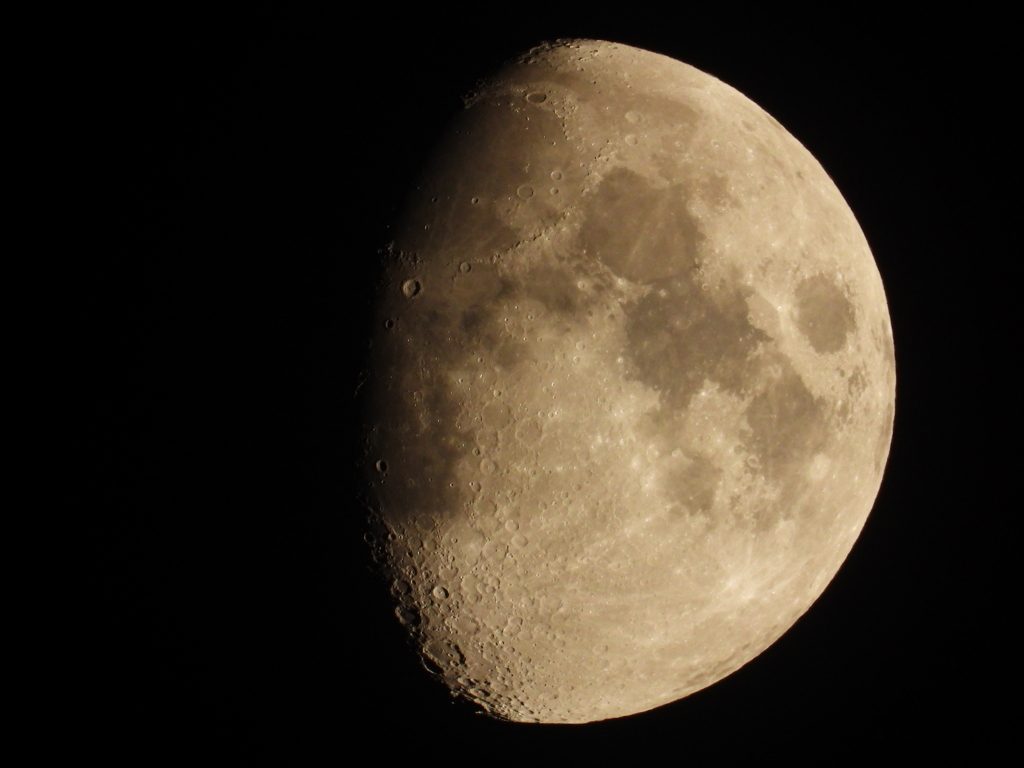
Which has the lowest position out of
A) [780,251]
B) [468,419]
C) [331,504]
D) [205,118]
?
[331,504]

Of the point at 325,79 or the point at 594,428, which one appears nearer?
the point at 594,428

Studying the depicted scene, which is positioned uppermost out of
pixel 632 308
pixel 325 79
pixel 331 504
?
pixel 325 79

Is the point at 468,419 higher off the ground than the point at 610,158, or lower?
lower

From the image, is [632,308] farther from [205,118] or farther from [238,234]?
[205,118]

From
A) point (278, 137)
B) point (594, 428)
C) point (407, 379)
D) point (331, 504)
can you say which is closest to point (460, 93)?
point (278, 137)

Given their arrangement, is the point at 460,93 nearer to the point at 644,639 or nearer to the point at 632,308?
the point at 632,308

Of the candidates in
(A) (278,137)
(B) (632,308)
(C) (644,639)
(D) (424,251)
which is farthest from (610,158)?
(C) (644,639)
